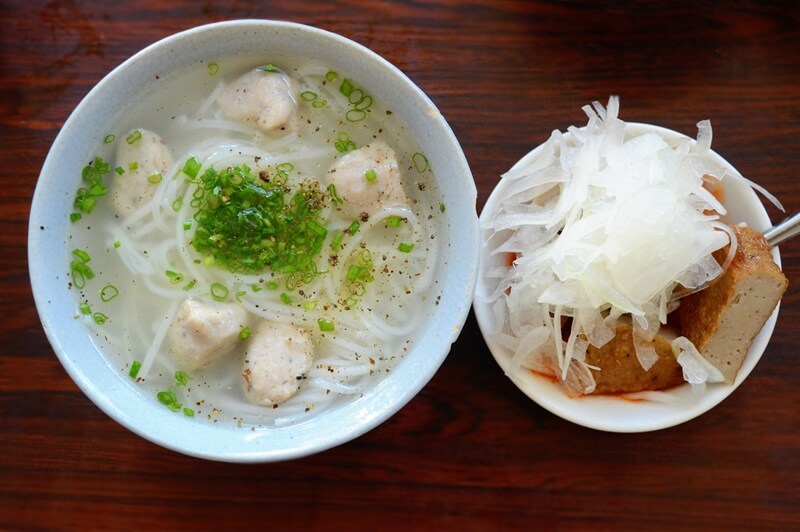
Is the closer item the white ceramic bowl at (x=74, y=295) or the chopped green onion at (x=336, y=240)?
the white ceramic bowl at (x=74, y=295)

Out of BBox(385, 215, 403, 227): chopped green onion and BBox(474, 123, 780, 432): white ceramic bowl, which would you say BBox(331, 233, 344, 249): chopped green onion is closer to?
BBox(385, 215, 403, 227): chopped green onion

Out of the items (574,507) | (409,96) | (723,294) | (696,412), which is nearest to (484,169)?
(409,96)

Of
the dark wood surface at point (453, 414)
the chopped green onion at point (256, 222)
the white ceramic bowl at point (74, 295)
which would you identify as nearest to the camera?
the white ceramic bowl at point (74, 295)

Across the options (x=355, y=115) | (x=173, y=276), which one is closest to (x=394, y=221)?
(x=355, y=115)

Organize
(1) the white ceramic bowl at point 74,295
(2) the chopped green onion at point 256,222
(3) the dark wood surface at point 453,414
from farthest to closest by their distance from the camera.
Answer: (3) the dark wood surface at point 453,414
(2) the chopped green onion at point 256,222
(1) the white ceramic bowl at point 74,295

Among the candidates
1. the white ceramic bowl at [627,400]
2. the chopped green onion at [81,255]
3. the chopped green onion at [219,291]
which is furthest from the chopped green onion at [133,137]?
the white ceramic bowl at [627,400]

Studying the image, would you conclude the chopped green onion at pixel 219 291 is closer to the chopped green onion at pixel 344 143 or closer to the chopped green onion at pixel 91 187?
the chopped green onion at pixel 91 187

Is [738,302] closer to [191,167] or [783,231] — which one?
[783,231]
